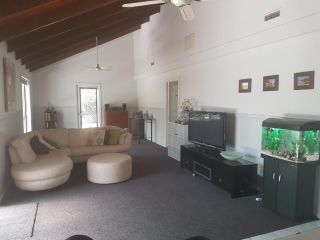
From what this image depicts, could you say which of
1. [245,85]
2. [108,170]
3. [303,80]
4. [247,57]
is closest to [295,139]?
[303,80]

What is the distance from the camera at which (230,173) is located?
359 centimetres

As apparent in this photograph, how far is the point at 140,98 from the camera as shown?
9.70 metres

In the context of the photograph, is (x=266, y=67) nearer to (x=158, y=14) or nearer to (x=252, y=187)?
(x=252, y=187)

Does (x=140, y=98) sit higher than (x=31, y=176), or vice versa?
(x=140, y=98)

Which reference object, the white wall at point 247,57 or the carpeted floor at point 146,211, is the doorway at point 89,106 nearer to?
the white wall at point 247,57

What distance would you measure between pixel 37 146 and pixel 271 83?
13.7 ft

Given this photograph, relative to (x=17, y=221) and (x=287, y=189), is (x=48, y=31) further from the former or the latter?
(x=287, y=189)

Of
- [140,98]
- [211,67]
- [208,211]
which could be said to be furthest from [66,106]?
[208,211]

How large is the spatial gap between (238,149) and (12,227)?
140 inches

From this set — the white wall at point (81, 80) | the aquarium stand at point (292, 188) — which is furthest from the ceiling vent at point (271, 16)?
the white wall at point (81, 80)

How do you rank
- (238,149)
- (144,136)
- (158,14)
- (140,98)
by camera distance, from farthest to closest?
1. (140,98)
2. (144,136)
3. (158,14)
4. (238,149)

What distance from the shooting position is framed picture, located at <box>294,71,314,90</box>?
9.86 ft

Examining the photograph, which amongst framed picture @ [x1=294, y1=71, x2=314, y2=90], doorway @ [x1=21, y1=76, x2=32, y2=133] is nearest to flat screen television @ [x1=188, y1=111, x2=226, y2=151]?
framed picture @ [x1=294, y1=71, x2=314, y2=90]

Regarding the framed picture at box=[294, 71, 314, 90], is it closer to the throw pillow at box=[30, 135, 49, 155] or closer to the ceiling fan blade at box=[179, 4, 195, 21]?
the ceiling fan blade at box=[179, 4, 195, 21]
